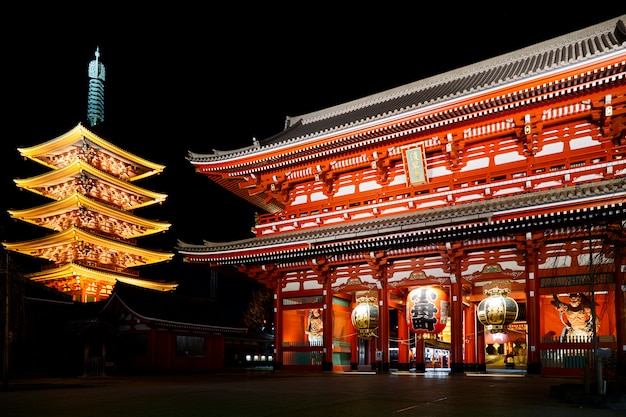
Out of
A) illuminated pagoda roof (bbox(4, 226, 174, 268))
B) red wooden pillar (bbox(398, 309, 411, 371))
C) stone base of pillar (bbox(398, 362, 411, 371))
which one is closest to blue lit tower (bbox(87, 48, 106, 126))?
illuminated pagoda roof (bbox(4, 226, 174, 268))

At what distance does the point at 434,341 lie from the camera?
33.1 meters

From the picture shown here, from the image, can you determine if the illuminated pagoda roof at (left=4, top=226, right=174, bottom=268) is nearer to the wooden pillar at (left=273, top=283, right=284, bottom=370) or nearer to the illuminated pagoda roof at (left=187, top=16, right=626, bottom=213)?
the illuminated pagoda roof at (left=187, top=16, right=626, bottom=213)

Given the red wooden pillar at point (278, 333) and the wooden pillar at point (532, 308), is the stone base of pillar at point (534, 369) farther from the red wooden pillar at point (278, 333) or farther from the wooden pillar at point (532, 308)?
the red wooden pillar at point (278, 333)

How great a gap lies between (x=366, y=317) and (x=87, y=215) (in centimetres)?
2897

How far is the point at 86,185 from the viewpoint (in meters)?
44.2

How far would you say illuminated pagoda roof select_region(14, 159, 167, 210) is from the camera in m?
43.2

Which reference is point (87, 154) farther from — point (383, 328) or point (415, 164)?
point (383, 328)

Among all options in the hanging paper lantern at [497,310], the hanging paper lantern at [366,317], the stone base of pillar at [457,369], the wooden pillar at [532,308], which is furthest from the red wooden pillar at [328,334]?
the wooden pillar at [532,308]

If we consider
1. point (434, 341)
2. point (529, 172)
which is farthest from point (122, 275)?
point (529, 172)

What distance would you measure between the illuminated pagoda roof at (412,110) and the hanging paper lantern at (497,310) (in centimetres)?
663

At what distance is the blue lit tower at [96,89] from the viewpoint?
56.5 m

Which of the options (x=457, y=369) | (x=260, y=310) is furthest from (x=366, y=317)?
(x=260, y=310)

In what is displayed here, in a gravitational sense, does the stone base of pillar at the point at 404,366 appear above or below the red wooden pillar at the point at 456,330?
below

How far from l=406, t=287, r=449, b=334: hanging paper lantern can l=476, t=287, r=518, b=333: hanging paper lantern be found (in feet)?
5.04
